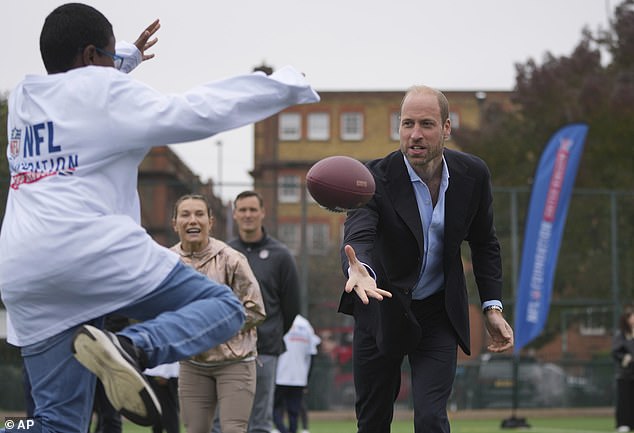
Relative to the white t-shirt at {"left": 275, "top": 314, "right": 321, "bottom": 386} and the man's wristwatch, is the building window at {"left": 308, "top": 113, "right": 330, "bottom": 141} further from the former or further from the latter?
the man's wristwatch

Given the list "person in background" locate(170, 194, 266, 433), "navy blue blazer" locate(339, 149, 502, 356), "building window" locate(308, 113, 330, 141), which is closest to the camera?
"navy blue blazer" locate(339, 149, 502, 356)

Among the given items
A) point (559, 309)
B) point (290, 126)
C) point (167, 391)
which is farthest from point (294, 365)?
Answer: point (290, 126)

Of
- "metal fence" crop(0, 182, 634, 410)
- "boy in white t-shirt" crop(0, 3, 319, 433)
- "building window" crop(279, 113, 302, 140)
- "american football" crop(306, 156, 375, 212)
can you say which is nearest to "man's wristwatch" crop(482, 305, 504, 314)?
"american football" crop(306, 156, 375, 212)

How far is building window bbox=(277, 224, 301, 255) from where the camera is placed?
932 inches

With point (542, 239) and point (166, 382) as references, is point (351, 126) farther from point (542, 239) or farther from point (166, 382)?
point (166, 382)

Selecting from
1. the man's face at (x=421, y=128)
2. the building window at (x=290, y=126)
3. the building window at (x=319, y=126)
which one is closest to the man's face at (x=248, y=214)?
the man's face at (x=421, y=128)

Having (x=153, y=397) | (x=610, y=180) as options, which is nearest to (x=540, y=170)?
(x=610, y=180)

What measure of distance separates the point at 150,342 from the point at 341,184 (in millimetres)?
1372

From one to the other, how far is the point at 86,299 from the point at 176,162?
75.9ft

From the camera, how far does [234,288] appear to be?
28.3ft

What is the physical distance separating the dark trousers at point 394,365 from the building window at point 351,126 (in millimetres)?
54554

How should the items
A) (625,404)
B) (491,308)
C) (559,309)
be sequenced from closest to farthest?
(491,308)
(625,404)
(559,309)

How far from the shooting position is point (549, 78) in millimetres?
39406

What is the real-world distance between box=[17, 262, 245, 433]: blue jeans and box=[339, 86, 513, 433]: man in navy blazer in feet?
4.54
